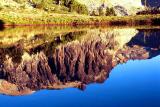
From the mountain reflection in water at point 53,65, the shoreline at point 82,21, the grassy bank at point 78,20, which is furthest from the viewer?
the grassy bank at point 78,20

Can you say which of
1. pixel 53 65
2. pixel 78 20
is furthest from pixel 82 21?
pixel 53 65

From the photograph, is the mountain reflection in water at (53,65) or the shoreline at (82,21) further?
the shoreline at (82,21)

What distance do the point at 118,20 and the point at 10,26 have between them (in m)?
40.2

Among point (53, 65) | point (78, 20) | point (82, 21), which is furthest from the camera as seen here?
point (78, 20)

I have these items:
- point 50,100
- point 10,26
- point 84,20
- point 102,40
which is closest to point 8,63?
point 50,100

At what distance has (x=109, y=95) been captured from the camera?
2891 cm

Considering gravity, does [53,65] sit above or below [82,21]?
above

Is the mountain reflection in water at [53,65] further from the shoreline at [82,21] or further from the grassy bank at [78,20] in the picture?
the grassy bank at [78,20]

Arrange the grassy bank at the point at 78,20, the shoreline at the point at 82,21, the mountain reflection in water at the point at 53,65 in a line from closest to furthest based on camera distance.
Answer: the mountain reflection in water at the point at 53,65 < the shoreline at the point at 82,21 < the grassy bank at the point at 78,20

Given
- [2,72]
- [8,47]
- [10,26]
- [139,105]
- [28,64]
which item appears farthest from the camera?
[10,26]

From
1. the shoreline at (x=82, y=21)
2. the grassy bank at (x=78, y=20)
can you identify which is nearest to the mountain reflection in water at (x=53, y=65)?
the shoreline at (x=82, y=21)

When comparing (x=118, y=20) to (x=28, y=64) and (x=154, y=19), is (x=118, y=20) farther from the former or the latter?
(x=28, y=64)

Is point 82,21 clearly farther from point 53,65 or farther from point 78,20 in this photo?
point 53,65

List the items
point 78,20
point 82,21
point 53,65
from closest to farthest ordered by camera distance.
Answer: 1. point 53,65
2. point 82,21
3. point 78,20
